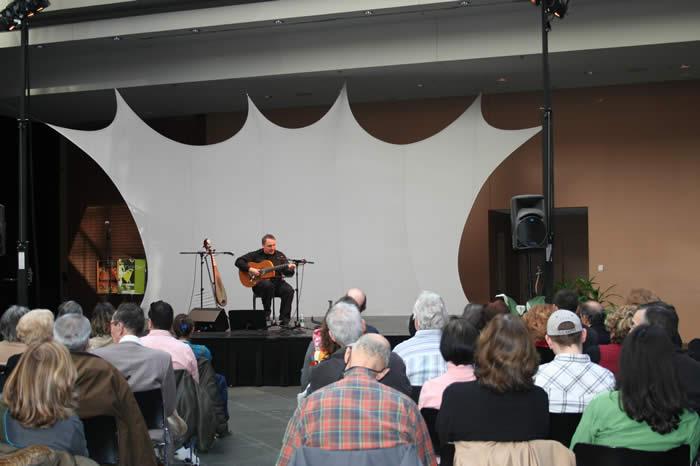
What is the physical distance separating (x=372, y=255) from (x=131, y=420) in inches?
285

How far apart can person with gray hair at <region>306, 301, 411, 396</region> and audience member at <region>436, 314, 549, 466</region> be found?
0.67m

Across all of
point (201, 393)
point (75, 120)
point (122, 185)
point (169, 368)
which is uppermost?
point (75, 120)

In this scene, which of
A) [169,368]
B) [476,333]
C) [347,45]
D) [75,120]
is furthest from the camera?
[75,120]

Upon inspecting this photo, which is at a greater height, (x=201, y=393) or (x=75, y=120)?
(x=75, y=120)

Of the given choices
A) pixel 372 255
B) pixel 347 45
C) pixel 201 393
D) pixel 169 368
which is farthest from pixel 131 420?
pixel 347 45

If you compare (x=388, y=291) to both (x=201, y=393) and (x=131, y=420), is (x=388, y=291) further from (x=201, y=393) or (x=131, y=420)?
(x=131, y=420)

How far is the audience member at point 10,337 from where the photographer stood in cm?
450

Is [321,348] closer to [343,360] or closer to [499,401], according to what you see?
[343,360]

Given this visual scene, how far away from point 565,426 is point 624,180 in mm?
9888

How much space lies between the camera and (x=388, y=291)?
1069 centimetres

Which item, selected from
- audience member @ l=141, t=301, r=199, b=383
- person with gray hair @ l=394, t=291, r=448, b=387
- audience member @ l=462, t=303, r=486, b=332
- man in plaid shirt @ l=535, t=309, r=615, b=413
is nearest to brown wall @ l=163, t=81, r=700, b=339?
audience member @ l=462, t=303, r=486, b=332

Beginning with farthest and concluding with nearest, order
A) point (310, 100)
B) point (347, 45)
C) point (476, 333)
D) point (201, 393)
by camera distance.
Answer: point (310, 100)
point (347, 45)
point (201, 393)
point (476, 333)

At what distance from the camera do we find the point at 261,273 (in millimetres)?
9922

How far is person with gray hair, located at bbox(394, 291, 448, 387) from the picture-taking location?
159 inches
